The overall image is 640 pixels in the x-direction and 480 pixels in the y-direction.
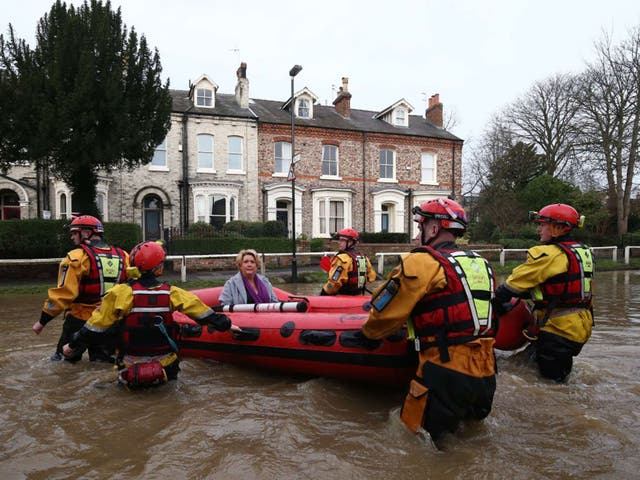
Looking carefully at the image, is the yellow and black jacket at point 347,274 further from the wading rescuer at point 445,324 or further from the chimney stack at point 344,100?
the chimney stack at point 344,100

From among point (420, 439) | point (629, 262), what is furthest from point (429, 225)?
point (629, 262)

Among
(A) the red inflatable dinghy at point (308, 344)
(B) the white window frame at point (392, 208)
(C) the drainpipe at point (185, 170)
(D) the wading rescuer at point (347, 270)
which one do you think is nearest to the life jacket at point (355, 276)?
(D) the wading rescuer at point (347, 270)

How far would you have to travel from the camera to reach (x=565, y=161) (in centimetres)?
3172

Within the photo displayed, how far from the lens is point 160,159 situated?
2169 cm

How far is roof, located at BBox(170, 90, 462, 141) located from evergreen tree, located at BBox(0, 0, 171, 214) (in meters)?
5.54

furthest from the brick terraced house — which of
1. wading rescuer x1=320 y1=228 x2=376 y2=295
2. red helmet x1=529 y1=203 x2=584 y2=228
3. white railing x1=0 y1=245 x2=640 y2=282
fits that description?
red helmet x1=529 y1=203 x2=584 y2=228

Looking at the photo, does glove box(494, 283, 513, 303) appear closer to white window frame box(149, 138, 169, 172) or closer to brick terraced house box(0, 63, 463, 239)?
brick terraced house box(0, 63, 463, 239)

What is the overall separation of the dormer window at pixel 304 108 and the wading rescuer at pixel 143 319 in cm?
2163

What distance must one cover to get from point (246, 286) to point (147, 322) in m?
1.92

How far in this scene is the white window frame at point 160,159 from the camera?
2150 centimetres

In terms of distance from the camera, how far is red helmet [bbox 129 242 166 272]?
4.06 metres

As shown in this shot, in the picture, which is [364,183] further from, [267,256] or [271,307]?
[271,307]

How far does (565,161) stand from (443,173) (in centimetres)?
1071

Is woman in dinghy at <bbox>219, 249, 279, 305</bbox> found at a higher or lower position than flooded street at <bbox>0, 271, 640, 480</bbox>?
higher
